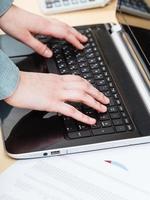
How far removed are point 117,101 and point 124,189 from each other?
17 cm

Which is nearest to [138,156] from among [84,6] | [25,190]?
[25,190]

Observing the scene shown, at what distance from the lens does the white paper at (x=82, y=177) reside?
549mm

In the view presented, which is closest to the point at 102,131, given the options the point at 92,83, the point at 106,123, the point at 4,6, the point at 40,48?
the point at 106,123

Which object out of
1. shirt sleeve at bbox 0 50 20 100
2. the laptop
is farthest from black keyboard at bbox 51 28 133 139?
shirt sleeve at bbox 0 50 20 100

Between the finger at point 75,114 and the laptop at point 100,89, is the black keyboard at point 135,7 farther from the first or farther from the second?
the finger at point 75,114

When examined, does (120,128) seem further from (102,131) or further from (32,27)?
(32,27)

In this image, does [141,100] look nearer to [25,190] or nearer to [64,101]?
[64,101]

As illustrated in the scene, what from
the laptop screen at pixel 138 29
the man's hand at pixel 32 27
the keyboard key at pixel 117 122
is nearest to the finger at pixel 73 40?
the man's hand at pixel 32 27

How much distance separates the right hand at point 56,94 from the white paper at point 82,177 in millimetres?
67

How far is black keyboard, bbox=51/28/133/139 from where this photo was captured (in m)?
0.62

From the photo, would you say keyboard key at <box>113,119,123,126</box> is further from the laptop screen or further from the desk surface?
the desk surface

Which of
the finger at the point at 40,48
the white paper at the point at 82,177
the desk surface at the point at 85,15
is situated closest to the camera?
the white paper at the point at 82,177

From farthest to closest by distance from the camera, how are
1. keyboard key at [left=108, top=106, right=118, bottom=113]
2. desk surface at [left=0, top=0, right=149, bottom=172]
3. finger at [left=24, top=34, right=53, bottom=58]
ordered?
desk surface at [left=0, top=0, right=149, bottom=172], finger at [left=24, top=34, right=53, bottom=58], keyboard key at [left=108, top=106, right=118, bottom=113]

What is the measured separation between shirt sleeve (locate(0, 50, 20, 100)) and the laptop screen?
0.81 ft
